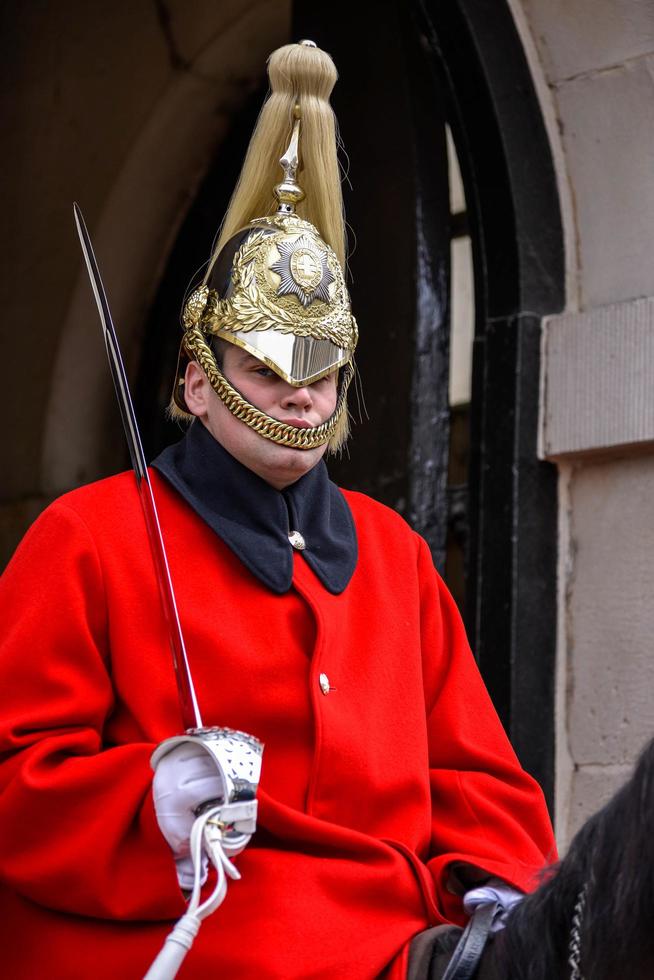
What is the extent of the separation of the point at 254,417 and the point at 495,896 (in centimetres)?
78

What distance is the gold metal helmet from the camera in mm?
2838

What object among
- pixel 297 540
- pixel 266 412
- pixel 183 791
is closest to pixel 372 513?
pixel 297 540

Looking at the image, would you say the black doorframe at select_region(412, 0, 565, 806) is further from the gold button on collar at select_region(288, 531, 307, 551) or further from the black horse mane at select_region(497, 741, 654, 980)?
the black horse mane at select_region(497, 741, 654, 980)

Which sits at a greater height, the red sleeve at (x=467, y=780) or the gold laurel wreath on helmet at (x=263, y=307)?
the gold laurel wreath on helmet at (x=263, y=307)

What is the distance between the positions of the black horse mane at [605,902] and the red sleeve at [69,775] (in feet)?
1.67

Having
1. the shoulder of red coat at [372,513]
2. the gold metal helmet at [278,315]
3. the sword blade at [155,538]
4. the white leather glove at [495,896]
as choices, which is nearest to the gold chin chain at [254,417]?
the gold metal helmet at [278,315]

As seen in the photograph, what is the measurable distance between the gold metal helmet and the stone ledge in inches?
37.3

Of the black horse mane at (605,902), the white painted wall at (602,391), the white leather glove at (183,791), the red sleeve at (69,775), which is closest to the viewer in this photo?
the black horse mane at (605,902)

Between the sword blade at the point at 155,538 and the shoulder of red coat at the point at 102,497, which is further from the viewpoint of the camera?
the shoulder of red coat at the point at 102,497

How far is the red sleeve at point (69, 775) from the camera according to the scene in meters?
2.57

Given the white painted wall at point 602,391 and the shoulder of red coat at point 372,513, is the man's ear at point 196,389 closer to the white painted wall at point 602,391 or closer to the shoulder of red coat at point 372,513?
the shoulder of red coat at point 372,513

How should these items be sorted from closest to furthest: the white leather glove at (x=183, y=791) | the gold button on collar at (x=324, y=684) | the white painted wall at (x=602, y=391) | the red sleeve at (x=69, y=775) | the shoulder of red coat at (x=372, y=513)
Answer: the white leather glove at (x=183, y=791) < the red sleeve at (x=69, y=775) < the gold button on collar at (x=324, y=684) < the shoulder of red coat at (x=372, y=513) < the white painted wall at (x=602, y=391)

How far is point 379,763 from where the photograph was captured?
2.78m

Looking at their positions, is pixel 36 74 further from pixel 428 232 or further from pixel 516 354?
pixel 516 354
